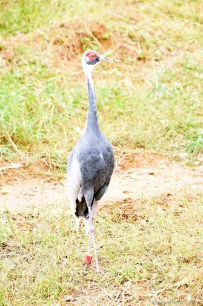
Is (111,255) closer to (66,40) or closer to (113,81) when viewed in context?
(113,81)

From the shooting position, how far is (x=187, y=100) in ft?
23.1

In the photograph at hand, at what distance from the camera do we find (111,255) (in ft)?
14.3

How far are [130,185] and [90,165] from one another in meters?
1.50

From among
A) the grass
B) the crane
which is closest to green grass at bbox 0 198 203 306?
the grass

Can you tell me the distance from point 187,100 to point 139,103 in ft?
1.83

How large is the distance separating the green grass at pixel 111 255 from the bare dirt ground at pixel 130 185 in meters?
0.21

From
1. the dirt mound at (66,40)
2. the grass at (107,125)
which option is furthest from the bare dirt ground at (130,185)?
the dirt mound at (66,40)

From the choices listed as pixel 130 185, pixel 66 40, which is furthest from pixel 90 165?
pixel 66 40

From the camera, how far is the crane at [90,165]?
162 inches

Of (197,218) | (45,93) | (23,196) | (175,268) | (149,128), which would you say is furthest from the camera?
(45,93)

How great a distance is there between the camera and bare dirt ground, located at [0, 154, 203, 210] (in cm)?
526

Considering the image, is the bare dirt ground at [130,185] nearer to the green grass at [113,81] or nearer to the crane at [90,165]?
the green grass at [113,81]

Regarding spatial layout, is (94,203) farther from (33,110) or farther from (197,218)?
(33,110)

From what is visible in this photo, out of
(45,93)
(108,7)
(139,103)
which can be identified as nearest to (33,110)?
(45,93)
